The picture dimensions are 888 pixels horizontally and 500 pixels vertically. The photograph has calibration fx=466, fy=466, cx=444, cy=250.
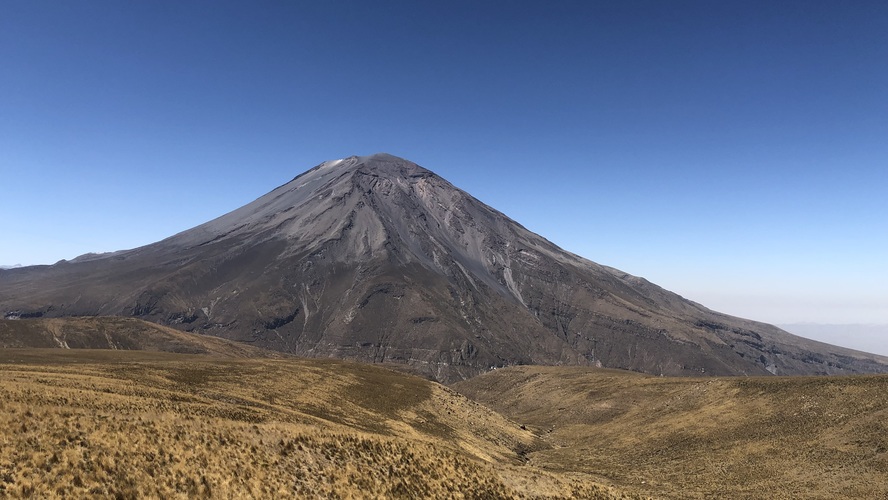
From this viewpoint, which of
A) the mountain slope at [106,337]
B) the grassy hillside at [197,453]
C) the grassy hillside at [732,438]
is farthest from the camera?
the mountain slope at [106,337]

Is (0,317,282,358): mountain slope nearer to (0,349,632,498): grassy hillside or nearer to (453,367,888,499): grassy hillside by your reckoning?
(0,349,632,498): grassy hillside

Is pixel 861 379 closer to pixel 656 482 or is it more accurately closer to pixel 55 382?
pixel 656 482

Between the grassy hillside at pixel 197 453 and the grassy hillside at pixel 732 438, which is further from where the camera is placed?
the grassy hillside at pixel 732 438

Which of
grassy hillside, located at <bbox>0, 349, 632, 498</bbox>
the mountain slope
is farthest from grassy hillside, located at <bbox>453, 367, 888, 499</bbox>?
the mountain slope

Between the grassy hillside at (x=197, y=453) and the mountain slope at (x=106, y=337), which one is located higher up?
the grassy hillside at (x=197, y=453)

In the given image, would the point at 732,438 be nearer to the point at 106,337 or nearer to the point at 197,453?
the point at 197,453

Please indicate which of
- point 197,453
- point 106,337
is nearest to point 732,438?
point 197,453

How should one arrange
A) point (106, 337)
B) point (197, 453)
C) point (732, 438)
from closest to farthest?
point (197, 453) → point (732, 438) → point (106, 337)

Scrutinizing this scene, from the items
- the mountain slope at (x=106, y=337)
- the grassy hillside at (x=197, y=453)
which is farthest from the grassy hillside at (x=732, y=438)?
the mountain slope at (x=106, y=337)

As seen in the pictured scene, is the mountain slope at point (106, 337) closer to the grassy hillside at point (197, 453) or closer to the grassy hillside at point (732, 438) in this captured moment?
the grassy hillside at point (197, 453)
